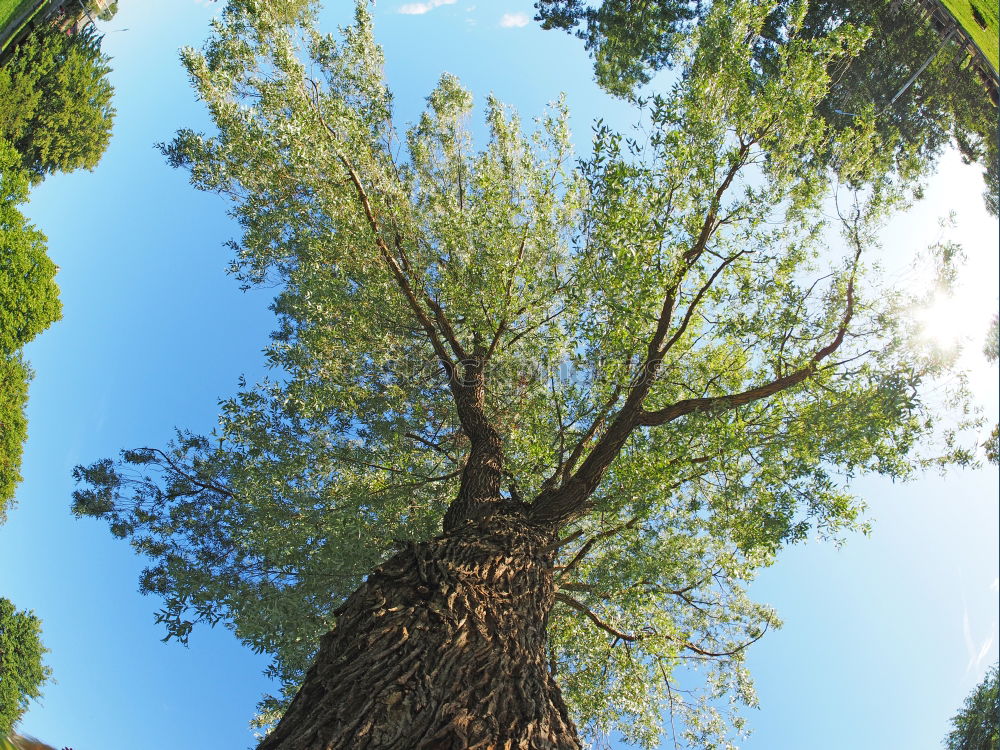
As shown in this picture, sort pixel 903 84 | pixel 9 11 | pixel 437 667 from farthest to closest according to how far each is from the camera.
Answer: pixel 9 11
pixel 903 84
pixel 437 667

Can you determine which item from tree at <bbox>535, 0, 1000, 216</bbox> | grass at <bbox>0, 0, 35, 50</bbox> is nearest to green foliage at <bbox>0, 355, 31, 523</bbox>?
grass at <bbox>0, 0, 35, 50</bbox>

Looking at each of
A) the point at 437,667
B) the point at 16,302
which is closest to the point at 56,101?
the point at 16,302

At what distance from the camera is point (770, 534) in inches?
242

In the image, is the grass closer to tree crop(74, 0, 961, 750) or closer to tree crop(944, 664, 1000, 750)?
tree crop(74, 0, 961, 750)

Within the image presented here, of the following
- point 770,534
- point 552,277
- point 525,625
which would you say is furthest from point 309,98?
point 770,534

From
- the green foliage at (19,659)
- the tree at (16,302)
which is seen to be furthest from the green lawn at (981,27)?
the green foliage at (19,659)

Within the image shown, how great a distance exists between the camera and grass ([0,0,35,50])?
10656 millimetres

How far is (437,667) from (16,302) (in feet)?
42.9

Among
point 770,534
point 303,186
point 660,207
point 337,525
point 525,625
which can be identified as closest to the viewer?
point 525,625

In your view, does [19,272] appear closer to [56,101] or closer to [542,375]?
[56,101]

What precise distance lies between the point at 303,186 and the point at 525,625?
275 inches

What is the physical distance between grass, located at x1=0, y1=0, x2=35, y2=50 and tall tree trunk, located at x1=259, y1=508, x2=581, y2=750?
1376 cm

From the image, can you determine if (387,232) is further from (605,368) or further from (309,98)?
(605,368)

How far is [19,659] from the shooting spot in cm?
1027
